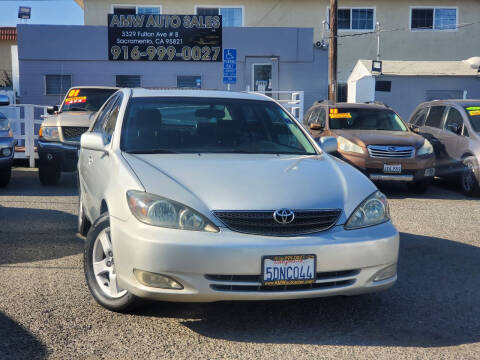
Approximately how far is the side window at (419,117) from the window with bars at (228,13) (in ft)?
56.6

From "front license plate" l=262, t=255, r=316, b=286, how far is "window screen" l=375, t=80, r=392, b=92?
74.8 feet

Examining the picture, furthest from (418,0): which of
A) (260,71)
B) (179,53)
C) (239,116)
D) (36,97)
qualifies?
(239,116)

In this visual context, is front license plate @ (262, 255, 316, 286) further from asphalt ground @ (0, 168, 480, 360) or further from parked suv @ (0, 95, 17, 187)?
parked suv @ (0, 95, 17, 187)

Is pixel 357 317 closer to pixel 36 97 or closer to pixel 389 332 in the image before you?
pixel 389 332

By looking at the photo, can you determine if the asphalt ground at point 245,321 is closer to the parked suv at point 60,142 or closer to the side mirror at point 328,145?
the side mirror at point 328,145

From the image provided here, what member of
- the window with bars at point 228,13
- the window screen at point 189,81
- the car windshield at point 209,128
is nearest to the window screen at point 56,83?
the window screen at point 189,81

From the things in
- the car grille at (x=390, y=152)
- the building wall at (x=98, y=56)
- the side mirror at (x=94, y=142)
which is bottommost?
the car grille at (x=390, y=152)

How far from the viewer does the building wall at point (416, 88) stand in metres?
25.9

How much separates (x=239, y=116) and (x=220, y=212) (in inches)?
74.2

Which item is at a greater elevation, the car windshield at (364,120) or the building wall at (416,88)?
the building wall at (416,88)

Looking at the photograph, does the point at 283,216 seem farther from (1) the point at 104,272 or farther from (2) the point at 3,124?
(2) the point at 3,124

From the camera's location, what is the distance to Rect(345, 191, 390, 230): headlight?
166 inches

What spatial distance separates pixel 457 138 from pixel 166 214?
30.1ft

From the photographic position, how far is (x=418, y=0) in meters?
Result: 30.8
